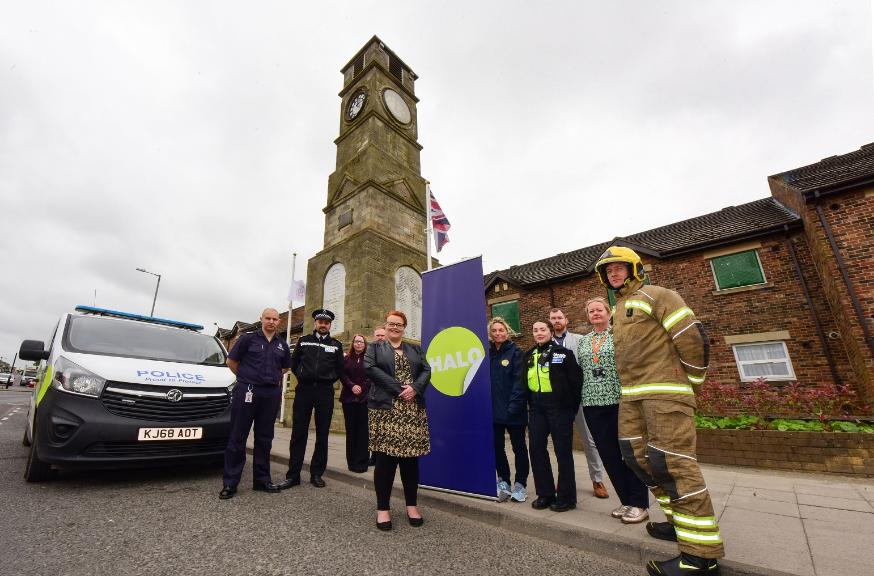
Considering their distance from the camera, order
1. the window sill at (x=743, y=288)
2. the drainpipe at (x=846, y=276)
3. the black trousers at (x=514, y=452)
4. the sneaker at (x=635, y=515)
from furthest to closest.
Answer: the window sill at (x=743, y=288)
the drainpipe at (x=846, y=276)
the black trousers at (x=514, y=452)
the sneaker at (x=635, y=515)

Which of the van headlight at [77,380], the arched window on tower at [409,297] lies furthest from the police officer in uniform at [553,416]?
the arched window on tower at [409,297]

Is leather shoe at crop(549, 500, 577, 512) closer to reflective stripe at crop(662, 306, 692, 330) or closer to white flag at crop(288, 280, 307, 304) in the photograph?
reflective stripe at crop(662, 306, 692, 330)

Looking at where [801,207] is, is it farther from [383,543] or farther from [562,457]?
[383,543]

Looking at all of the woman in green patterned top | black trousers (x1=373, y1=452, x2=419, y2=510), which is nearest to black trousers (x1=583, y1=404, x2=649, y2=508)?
the woman in green patterned top

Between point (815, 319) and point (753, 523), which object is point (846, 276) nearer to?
point (815, 319)

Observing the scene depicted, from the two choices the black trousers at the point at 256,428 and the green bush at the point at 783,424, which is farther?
the green bush at the point at 783,424

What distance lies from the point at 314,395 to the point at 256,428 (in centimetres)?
76

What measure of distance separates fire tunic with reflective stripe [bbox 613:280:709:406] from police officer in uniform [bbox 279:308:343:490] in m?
3.43

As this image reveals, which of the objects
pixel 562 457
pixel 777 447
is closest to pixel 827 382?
pixel 777 447

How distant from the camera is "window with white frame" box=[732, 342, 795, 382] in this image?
33.8 ft

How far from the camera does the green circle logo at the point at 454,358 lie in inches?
160

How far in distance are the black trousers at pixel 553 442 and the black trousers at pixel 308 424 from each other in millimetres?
2474

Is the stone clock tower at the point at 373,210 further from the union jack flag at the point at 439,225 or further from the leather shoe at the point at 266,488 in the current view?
the leather shoe at the point at 266,488

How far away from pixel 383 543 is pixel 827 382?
12716mm
